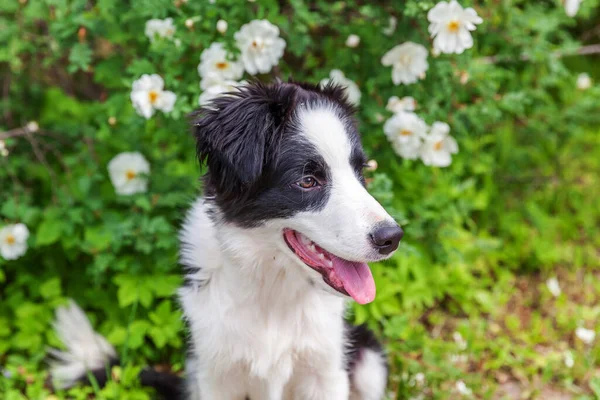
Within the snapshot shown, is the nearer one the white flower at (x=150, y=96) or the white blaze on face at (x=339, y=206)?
the white blaze on face at (x=339, y=206)

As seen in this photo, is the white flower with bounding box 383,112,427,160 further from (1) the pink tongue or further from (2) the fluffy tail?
(2) the fluffy tail

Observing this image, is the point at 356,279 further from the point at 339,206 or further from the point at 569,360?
the point at 569,360

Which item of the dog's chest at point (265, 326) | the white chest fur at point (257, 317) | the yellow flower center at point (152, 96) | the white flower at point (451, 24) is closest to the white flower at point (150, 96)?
the yellow flower center at point (152, 96)

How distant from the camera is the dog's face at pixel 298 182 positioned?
2.27 metres

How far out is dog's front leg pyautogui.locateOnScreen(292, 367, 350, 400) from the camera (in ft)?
9.05

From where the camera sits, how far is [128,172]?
342cm

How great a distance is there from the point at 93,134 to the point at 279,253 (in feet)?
5.36

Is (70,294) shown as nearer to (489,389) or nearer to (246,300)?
(246,300)

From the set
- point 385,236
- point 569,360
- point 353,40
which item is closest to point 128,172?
point 353,40

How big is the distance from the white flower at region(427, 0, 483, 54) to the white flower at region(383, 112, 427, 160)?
392mm

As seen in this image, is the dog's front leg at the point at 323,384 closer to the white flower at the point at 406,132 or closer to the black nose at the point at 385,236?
the black nose at the point at 385,236

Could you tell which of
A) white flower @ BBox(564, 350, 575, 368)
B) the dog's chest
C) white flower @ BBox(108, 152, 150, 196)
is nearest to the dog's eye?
the dog's chest

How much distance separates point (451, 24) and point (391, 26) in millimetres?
551

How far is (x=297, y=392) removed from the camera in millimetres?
2855
